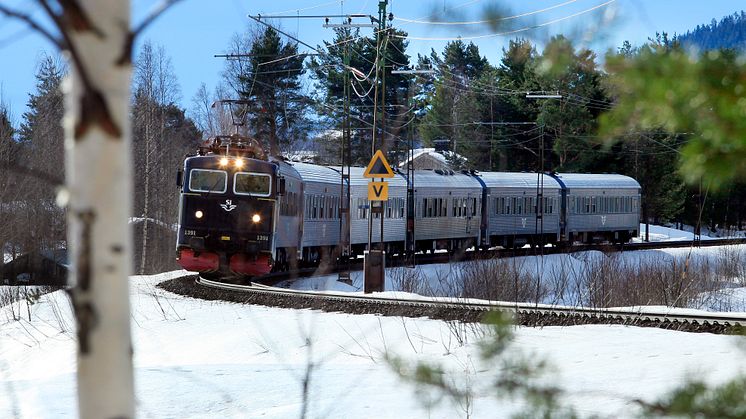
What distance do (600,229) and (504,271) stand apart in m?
22.1

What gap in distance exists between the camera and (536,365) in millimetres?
2984

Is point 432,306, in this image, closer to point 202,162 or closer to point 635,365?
point 635,365

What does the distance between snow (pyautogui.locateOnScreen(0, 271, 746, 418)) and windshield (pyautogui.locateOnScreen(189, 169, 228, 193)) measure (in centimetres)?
697

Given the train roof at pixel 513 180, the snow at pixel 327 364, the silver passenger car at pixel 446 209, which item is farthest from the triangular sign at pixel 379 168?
the train roof at pixel 513 180

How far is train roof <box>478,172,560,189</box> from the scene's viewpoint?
3725 centimetres

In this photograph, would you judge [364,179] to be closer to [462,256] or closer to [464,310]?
[462,256]

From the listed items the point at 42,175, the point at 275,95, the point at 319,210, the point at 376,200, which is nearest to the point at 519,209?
the point at 319,210

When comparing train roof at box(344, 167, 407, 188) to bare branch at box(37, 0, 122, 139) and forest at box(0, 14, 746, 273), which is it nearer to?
forest at box(0, 14, 746, 273)

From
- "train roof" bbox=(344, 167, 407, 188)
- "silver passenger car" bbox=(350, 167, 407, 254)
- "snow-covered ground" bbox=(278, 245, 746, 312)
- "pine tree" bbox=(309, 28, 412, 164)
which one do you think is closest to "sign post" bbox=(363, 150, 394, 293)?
"snow-covered ground" bbox=(278, 245, 746, 312)

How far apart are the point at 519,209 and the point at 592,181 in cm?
496

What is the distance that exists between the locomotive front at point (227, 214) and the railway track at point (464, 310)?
2.29m

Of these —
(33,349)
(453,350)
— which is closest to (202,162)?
(33,349)

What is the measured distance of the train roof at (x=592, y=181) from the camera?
40688 millimetres

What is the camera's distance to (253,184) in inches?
848
